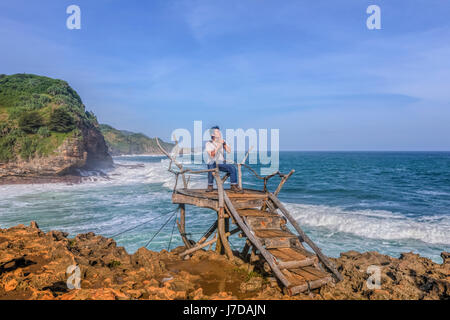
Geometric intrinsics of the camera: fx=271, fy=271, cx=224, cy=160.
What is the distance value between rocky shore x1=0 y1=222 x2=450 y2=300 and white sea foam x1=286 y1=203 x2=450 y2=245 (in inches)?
221

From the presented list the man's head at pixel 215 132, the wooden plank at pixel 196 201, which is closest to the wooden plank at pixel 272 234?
the wooden plank at pixel 196 201

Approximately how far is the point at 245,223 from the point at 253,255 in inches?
29.7

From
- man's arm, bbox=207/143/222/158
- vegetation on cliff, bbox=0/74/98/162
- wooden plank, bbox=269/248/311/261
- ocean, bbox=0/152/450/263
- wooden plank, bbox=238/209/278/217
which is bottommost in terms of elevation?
ocean, bbox=0/152/450/263

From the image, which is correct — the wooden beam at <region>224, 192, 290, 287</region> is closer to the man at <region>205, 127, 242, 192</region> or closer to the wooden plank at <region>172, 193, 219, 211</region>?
the wooden plank at <region>172, 193, 219, 211</region>

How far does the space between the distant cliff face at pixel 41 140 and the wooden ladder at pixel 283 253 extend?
32661 millimetres

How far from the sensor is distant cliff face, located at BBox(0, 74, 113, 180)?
31984 mm

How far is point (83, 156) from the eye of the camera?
35750 mm

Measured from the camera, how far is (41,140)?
34.7 metres

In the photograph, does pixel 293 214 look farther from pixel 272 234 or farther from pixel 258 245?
pixel 258 245

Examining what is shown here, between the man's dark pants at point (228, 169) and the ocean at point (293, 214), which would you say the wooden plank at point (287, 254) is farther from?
the ocean at point (293, 214)

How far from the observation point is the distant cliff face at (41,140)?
105 feet

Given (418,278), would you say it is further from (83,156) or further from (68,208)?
(83,156)

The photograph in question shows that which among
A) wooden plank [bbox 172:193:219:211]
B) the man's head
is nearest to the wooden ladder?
wooden plank [bbox 172:193:219:211]
